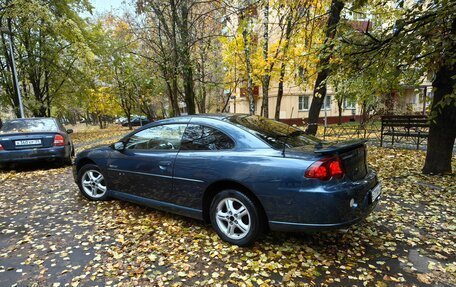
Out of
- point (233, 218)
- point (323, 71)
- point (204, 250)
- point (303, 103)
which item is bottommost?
point (204, 250)

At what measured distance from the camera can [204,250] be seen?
3184 mm

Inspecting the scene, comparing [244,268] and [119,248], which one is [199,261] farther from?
[119,248]

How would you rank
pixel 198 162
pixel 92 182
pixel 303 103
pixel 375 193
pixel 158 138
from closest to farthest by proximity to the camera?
pixel 375 193, pixel 198 162, pixel 158 138, pixel 92 182, pixel 303 103

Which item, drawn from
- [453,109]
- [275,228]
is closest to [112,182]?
[275,228]

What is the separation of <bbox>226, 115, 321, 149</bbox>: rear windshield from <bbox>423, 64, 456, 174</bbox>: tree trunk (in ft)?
10.4

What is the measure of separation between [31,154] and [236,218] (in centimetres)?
642

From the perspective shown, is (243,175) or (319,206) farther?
Answer: (243,175)

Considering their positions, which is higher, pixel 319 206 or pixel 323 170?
pixel 323 170

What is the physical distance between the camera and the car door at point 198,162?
3.23 metres

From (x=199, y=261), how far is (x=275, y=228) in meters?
0.89

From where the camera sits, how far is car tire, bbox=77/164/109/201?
15.4 feet

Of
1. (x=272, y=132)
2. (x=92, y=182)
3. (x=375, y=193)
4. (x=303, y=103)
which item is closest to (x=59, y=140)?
(x=92, y=182)

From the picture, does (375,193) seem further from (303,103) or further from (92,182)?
(303,103)

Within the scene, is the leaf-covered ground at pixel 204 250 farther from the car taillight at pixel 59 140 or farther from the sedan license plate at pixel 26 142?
the car taillight at pixel 59 140
